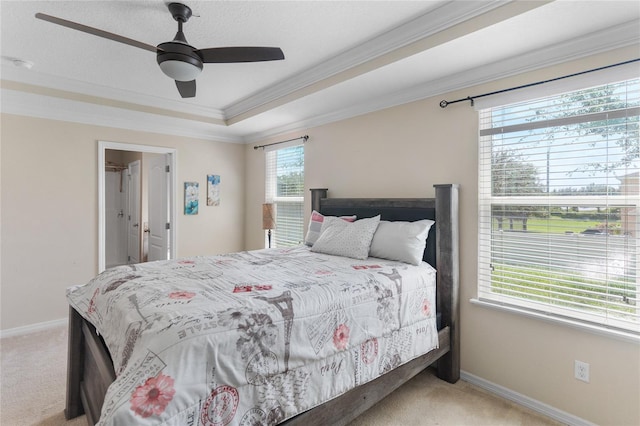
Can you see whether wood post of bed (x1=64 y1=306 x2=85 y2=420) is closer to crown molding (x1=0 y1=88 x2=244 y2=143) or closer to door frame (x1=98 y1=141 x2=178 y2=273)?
door frame (x1=98 y1=141 x2=178 y2=273)

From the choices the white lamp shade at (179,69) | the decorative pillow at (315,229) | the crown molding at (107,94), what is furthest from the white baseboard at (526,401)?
the crown molding at (107,94)

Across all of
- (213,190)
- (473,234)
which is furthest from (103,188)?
(473,234)

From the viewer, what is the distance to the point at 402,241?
250cm

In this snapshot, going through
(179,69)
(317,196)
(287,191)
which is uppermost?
(179,69)

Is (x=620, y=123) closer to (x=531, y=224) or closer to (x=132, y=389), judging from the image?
(x=531, y=224)

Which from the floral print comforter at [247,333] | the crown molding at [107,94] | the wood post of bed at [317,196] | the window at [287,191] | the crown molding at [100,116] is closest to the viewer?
the floral print comforter at [247,333]

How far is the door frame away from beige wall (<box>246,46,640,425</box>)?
86.7 inches

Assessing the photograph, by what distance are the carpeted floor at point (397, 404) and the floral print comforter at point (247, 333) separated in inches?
15.5

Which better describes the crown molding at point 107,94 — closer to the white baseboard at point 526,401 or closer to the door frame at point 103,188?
the door frame at point 103,188

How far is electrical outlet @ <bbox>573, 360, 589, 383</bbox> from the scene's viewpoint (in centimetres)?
198

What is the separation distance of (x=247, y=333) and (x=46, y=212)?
11.4 ft

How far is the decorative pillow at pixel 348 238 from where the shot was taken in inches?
104

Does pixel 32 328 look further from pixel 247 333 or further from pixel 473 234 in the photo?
pixel 473 234

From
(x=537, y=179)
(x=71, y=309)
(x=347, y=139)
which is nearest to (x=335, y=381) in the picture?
(x=71, y=309)
